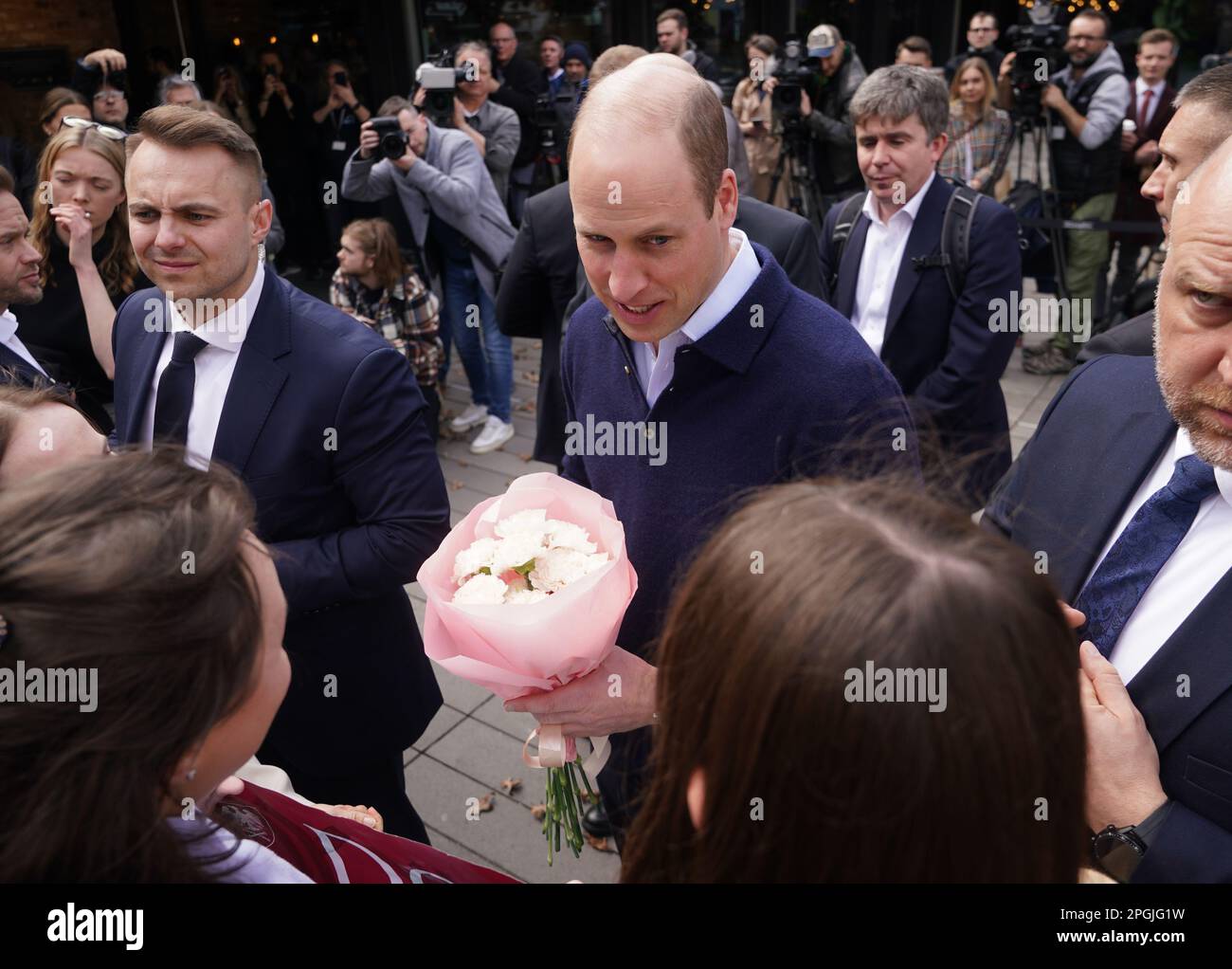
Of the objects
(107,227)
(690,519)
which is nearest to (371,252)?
(107,227)

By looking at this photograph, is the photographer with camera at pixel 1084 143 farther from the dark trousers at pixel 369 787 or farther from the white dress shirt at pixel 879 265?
the dark trousers at pixel 369 787

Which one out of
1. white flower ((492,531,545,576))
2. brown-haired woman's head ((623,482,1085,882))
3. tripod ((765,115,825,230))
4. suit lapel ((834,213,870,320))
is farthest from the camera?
tripod ((765,115,825,230))

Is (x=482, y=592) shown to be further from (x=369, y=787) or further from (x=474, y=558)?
(x=369, y=787)

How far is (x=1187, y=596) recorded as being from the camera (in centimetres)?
144

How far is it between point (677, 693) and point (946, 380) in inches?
112

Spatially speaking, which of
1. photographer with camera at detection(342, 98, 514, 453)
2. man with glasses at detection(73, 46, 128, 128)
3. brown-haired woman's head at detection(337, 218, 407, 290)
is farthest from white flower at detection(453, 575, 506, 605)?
man with glasses at detection(73, 46, 128, 128)

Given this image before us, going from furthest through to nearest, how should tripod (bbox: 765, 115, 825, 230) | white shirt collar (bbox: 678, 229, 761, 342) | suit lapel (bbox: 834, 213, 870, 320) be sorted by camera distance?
tripod (bbox: 765, 115, 825, 230) < suit lapel (bbox: 834, 213, 870, 320) < white shirt collar (bbox: 678, 229, 761, 342)

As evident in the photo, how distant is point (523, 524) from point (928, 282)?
252cm

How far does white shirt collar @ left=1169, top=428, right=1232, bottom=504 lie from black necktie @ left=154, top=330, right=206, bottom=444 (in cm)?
214

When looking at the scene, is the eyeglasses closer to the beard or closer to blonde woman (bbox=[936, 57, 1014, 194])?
the beard

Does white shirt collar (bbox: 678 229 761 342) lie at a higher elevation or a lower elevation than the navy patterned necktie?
higher

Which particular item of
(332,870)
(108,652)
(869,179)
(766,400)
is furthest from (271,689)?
(869,179)

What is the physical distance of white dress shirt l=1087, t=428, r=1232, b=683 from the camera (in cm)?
143

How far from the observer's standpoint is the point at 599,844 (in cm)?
307
